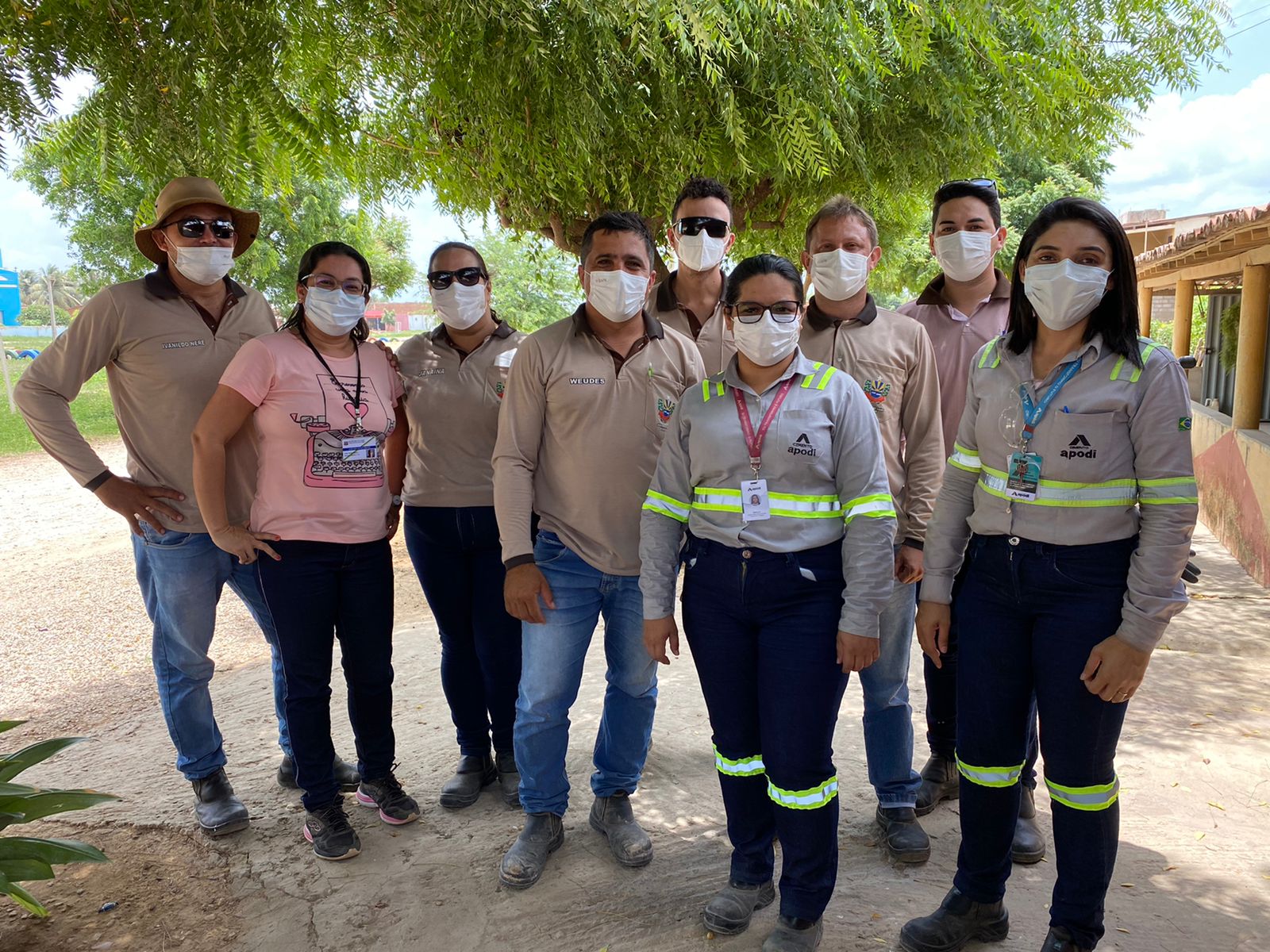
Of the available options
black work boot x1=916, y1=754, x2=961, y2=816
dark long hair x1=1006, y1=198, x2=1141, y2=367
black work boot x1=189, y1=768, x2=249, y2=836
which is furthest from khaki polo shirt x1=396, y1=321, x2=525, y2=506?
black work boot x1=916, y1=754, x2=961, y2=816

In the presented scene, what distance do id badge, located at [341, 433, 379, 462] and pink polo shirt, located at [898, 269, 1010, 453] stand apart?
2313 millimetres

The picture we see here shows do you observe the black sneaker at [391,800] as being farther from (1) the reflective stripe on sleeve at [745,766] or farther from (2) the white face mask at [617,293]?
(2) the white face mask at [617,293]

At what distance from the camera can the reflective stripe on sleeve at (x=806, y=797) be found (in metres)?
2.84

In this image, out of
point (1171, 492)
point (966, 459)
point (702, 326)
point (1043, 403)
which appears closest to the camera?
point (1171, 492)

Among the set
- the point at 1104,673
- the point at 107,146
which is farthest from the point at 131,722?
the point at 1104,673

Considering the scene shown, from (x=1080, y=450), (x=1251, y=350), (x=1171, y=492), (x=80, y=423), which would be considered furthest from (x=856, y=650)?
(x=80, y=423)

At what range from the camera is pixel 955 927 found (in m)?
2.90

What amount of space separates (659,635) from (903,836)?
4.51 feet

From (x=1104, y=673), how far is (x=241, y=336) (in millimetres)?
3510

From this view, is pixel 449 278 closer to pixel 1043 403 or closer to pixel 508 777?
pixel 508 777

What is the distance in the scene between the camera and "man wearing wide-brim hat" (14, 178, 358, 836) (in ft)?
12.1

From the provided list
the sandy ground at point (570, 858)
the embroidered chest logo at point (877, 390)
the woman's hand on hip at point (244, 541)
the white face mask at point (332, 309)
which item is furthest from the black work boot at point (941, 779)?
the white face mask at point (332, 309)

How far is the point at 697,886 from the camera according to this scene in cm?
338

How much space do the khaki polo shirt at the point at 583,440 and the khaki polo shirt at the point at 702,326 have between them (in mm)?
558
